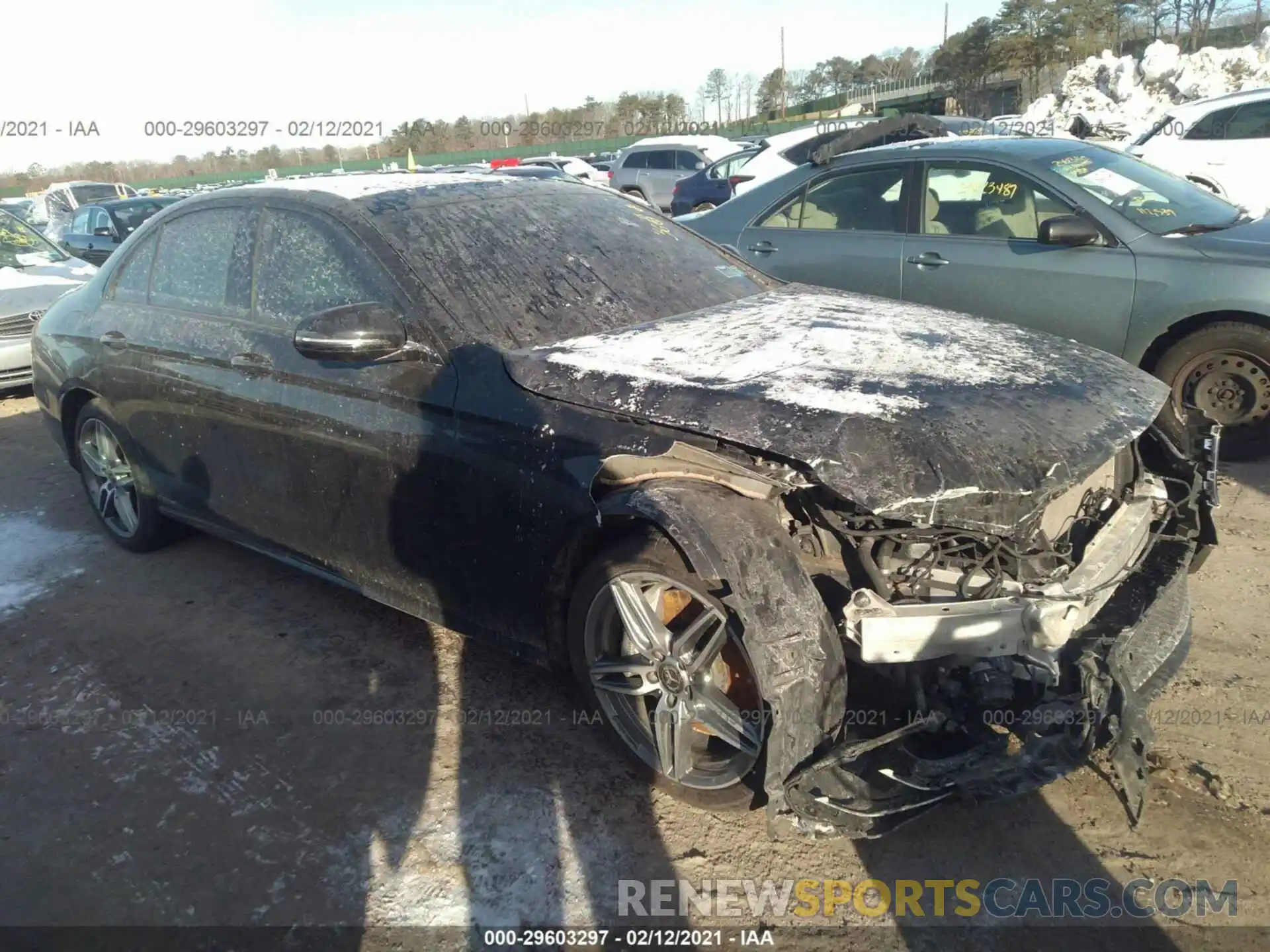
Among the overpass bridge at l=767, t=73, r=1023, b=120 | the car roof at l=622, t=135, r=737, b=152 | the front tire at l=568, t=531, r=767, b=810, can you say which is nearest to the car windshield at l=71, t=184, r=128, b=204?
the car roof at l=622, t=135, r=737, b=152

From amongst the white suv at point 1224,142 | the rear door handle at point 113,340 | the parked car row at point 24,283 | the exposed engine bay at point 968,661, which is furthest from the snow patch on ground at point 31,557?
the white suv at point 1224,142

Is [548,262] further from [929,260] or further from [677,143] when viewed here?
[677,143]

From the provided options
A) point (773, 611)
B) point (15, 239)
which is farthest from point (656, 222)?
A: point (15, 239)

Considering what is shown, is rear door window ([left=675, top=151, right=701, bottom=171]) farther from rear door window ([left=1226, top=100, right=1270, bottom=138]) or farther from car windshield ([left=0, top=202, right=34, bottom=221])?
car windshield ([left=0, top=202, right=34, bottom=221])

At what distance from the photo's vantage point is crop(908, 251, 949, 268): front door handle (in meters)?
5.48

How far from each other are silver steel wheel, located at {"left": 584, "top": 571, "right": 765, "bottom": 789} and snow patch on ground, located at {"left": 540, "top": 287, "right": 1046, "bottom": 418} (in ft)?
1.99

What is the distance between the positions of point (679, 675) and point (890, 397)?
0.94m

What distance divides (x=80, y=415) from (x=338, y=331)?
8.55 feet

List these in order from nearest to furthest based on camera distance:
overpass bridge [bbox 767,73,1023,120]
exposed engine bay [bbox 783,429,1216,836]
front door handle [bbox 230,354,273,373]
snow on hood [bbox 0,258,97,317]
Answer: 1. exposed engine bay [bbox 783,429,1216,836]
2. front door handle [bbox 230,354,273,373]
3. snow on hood [bbox 0,258,97,317]
4. overpass bridge [bbox 767,73,1023,120]

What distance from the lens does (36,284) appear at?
8.27 m

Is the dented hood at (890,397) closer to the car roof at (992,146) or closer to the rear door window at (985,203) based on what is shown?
the rear door window at (985,203)

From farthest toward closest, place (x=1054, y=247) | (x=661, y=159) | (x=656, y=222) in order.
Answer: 1. (x=661, y=159)
2. (x=1054, y=247)
3. (x=656, y=222)

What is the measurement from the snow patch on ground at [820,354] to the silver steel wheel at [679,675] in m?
0.61

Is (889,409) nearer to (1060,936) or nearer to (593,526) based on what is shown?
(593,526)
